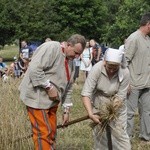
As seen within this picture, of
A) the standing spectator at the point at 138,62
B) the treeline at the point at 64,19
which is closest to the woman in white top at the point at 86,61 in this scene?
the treeline at the point at 64,19

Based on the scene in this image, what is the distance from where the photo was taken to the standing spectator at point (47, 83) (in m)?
5.27

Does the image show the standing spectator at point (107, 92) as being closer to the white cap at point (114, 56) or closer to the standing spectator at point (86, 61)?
the white cap at point (114, 56)

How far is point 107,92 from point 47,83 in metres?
0.70

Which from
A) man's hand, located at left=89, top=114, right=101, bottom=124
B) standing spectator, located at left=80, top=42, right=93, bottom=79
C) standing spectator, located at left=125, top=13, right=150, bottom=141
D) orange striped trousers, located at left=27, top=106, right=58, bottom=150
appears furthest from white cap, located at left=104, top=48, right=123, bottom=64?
standing spectator, located at left=80, top=42, right=93, bottom=79

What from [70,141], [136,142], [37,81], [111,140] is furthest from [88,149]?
[37,81]

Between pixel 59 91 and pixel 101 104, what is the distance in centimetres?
50

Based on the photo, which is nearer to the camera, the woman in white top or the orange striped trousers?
the orange striped trousers

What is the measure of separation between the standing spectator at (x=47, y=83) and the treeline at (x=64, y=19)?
1535cm

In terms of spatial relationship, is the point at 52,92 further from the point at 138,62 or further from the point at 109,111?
the point at 138,62

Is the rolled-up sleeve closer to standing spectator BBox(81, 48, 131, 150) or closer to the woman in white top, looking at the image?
standing spectator BBox(81, 48, 131, 150)

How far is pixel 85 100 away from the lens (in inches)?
211

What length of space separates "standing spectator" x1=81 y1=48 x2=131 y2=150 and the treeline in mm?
15191

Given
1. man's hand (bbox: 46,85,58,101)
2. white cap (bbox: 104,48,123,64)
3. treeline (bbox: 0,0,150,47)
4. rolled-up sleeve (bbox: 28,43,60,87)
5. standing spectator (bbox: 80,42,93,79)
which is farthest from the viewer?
treeline (bbox: 0,0,150,47)

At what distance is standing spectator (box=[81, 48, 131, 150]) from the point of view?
17.3ft
